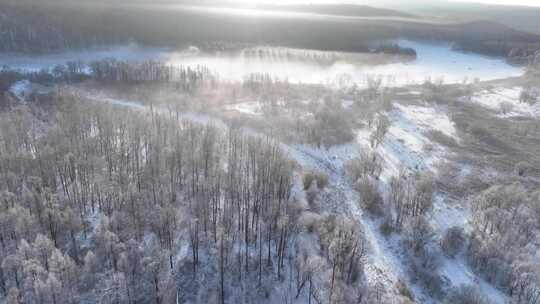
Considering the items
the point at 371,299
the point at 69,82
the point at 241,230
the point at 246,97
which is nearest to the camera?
the point at 371,299

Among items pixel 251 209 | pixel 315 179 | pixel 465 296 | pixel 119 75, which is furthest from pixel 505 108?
pixel 119 75

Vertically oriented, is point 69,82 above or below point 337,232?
above

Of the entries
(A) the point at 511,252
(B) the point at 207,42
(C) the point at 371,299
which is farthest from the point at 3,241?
(B) the point at 207,42

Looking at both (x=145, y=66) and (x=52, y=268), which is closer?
(x=52, y=268)

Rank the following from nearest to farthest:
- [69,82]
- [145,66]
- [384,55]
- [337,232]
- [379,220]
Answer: [337,232] → [379,220] → [69,82] → [145,66] → [384,55]

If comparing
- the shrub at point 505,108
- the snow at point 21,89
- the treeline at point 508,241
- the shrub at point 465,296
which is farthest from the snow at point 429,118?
the snow at point 21,89

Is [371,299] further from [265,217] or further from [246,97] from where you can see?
[246,97]

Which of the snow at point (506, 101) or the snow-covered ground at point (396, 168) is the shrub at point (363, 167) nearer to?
the snow-covered ground at point (396, 168)

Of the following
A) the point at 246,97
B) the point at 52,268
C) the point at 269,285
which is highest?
the point at 246,97
